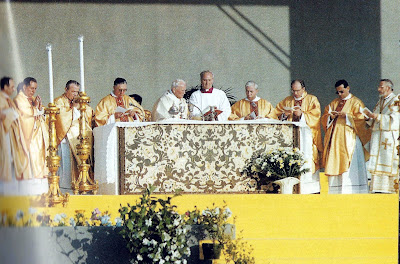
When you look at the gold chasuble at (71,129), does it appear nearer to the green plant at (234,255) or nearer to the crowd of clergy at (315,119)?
the crowd of clergy at (315,119)

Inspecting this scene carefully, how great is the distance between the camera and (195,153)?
773cm

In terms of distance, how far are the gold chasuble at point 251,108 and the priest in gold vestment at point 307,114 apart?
10 cm

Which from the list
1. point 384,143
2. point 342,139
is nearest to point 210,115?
point 342,139

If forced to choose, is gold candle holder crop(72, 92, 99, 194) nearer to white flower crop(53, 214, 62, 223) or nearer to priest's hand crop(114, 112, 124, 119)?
priest's hand crop(114, 112, 124, 119)

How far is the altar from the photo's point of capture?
7617 millimetres

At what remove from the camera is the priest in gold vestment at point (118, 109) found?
8.45m

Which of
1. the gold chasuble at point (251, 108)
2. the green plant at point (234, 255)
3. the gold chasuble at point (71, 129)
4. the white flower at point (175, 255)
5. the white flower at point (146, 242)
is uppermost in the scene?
the gold chasuble at point (251, 108)

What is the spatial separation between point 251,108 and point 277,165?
1.99 meters

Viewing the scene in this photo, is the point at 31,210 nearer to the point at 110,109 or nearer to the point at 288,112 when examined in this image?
the point at 110,109

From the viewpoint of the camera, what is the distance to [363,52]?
12211 millimetres

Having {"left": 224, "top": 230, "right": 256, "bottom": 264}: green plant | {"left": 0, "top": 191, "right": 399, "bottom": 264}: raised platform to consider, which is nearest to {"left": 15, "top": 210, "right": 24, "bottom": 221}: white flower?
{"left": 224, "top": 230, "right": 256, "bottom": 264}: green plant

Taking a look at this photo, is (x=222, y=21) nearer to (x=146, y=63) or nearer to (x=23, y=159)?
(x=146, y=63)

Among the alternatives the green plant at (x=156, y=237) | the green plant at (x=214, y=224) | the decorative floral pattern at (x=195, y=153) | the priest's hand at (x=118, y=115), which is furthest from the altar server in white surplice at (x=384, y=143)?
the green plant at (x=156, y=237)

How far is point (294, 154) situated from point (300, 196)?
855 millimetres
